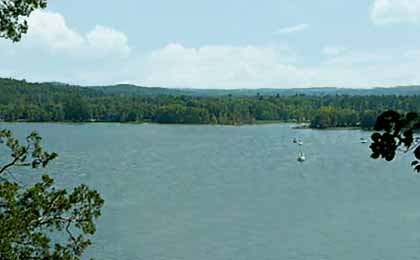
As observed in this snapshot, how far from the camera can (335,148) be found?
55000 mm

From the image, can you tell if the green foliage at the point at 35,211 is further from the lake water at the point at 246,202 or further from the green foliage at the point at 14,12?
the lake water at the point at 246,202

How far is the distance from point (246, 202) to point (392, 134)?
A: 87.9 feet

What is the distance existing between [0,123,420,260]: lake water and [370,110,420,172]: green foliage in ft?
58.4

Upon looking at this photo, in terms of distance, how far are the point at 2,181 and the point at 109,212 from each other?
2090cm

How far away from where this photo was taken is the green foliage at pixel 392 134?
171 cm

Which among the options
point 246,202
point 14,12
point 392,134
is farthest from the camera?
point 246,202

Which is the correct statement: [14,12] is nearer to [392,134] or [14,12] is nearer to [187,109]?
[392,134]

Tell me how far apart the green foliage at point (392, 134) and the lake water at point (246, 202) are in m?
17.8

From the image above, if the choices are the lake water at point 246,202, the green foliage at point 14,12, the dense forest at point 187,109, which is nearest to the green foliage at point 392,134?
the green foliage at point 14,12

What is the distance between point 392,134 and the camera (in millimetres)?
1720

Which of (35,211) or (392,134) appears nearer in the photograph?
(392,134)

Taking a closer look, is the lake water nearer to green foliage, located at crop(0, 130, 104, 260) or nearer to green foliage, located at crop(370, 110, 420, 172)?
green foliage, located at crop(0, 130, 104, 260)

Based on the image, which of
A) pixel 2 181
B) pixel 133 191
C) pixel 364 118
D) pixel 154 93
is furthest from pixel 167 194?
pixel 154 93

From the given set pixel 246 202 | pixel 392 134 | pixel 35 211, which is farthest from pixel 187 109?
pixel 392 134
